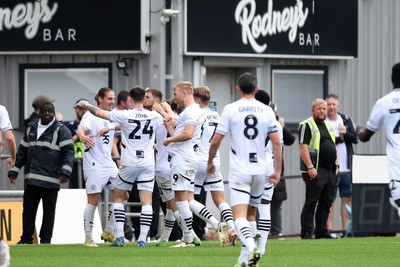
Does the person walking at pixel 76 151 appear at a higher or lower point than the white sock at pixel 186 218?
higher

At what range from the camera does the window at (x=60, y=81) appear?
2870 centimetres

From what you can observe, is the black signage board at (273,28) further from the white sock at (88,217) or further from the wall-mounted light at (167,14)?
the white sock at (88,217)

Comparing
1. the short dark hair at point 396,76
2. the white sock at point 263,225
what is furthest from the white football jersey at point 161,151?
the short dark hair at point 396,76

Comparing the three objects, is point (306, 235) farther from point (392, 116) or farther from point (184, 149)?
point (392, 116)

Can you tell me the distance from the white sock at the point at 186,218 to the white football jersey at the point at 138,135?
2.44 ft

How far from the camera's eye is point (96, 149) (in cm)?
2258

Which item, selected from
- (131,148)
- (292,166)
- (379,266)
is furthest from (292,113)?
(379,266)

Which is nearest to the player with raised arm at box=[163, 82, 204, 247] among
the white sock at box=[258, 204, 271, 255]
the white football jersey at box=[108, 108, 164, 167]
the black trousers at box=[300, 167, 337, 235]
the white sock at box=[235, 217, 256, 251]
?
the white football jersey at box=[108, 108, 164, 167]

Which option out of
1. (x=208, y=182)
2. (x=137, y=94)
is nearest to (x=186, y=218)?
(x=208, y=182)

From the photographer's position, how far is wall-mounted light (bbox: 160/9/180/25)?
2759cm

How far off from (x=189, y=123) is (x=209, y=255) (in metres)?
2.12

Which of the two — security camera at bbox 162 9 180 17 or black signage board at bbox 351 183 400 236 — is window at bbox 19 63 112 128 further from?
black signage board at bbox 351 183 400 236

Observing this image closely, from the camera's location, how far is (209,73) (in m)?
29.6

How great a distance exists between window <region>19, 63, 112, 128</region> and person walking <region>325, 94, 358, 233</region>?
174 inches
